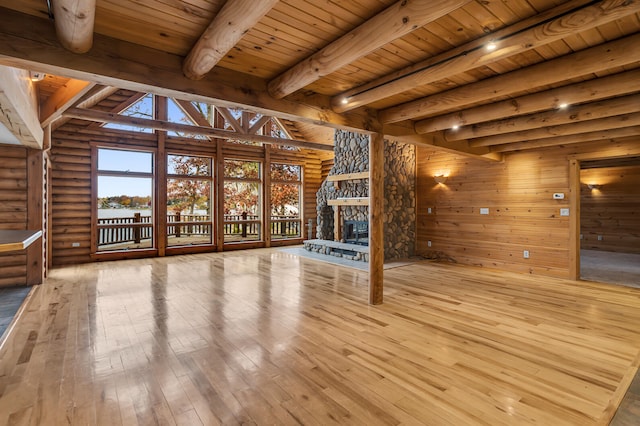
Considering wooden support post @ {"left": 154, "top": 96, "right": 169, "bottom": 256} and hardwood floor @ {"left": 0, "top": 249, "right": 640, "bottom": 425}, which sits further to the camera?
wooden support post @ {"left": 154, "top": 96, "right": 169, "bottom": 256}

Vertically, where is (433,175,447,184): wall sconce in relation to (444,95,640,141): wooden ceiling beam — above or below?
below

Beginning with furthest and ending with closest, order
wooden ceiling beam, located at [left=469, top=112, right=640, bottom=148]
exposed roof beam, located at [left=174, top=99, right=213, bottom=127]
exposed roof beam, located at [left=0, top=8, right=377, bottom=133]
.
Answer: exposed roof beam, located at [left=174, top=99, right=213, bottom=127]
wooden ceiling beam, located at [left=469, top=112, right=640, bottom=148]
exposed roof beam, located at [left=0, top=8, right=377, bottom=133]

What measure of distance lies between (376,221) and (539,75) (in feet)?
7.27

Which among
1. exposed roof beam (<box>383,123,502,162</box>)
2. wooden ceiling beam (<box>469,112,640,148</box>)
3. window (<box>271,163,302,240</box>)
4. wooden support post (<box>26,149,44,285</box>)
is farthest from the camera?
window (<box>271,163,302,240</box>)

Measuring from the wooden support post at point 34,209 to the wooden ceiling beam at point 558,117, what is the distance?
6535 mm

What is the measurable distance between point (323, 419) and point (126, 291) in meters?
3.93

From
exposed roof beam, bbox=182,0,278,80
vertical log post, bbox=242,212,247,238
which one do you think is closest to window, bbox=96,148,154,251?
vertical log post, bbox=242,212,247,238

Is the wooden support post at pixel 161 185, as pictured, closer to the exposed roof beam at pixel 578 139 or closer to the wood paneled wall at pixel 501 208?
the wood paneled wall at pixel 501 208

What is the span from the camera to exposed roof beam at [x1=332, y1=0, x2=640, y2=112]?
1.79 meters

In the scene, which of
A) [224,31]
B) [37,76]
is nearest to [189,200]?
[37,76]

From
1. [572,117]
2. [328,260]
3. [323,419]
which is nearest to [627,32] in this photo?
[572,117]

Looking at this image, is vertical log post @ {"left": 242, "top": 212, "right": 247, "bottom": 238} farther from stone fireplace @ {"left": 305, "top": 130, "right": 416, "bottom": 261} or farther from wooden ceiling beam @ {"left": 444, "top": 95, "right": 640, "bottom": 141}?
wooden ceiling beam @ {"left": 444, "top": 95, "right": 640, "bottom": 141}

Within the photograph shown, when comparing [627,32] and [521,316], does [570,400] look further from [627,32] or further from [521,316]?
[627,32]

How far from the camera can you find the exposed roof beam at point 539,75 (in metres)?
2.30
